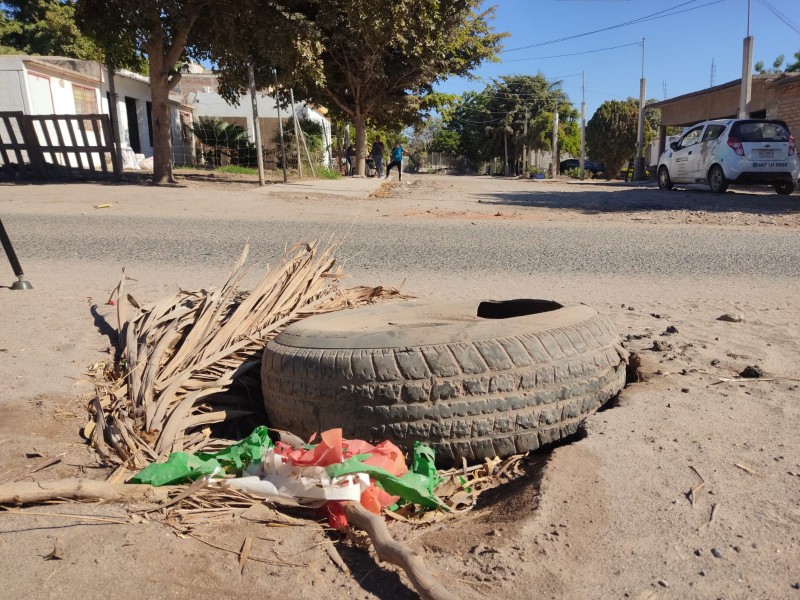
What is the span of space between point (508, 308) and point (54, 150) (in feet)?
51.9

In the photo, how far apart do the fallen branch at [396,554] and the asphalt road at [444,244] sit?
4.13 meters

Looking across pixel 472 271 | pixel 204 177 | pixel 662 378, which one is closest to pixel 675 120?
pixel 204 177

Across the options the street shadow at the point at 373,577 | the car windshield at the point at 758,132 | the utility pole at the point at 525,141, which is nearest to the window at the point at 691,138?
the car windshield at the point at 758,132

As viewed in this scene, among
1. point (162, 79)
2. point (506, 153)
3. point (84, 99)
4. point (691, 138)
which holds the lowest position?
point (691, 138)

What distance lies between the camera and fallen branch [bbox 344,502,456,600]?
163 centimetres

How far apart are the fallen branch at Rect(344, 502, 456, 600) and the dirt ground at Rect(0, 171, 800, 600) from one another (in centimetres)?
7

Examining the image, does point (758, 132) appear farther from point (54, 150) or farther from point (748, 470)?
point (54, 150)

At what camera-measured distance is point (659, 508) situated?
83.0 inches

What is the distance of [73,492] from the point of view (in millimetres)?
2100

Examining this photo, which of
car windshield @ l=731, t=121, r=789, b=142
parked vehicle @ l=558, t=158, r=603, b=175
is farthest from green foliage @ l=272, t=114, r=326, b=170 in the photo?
parked vehicle @ l=558, t=158, r=603, b=175

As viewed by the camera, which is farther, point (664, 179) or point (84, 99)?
point (84, 99)

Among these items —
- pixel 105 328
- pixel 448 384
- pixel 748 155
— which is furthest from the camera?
pixel 748 155

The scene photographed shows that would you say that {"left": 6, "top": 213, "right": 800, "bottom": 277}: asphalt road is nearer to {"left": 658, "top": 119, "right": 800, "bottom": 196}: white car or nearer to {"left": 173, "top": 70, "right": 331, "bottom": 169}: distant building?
{"left": 658, "top": 119, "right": 800, "bottom": 196}: white car

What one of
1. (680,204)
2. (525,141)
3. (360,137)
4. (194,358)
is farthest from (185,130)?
(525,141)
